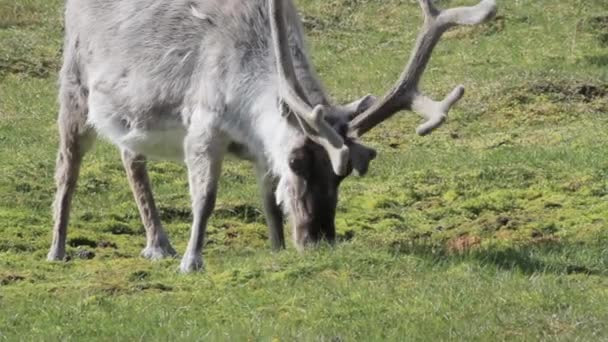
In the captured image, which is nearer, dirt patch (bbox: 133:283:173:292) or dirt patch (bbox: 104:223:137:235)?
dirt patch (bbox: 133:283:173:292)

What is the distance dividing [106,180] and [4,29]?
516 inches

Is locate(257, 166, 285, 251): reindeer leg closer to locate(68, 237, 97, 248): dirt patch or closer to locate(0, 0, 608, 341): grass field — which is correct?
locate(0, 0, 608, 341): grass field

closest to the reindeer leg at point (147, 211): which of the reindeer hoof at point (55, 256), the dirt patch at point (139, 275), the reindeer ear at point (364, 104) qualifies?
the reindeer hoof at point (55, 256)

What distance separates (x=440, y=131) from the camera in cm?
2058

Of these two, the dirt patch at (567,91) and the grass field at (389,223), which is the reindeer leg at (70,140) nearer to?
the grass field at (389,223)

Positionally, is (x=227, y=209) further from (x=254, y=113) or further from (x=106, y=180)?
(x=254, y=113)

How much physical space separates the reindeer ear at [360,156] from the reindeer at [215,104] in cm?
1

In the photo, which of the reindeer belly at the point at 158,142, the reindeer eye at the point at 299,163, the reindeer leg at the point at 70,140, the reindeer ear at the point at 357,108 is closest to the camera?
the reindeer eye at the point at 299,163

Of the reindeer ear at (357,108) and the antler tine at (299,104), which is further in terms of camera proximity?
the reindeer ear at (357,108)

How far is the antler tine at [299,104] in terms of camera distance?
410 inches

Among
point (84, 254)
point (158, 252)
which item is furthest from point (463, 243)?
point (84, 254)

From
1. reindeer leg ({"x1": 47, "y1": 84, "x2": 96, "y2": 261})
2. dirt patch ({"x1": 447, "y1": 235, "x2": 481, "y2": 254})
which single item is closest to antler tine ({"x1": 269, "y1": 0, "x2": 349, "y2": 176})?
dirt patch ({"x1": 447, "y1": 235, "x2": 481, "y2": 254})

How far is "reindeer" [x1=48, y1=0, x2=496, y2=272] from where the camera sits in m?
11.0

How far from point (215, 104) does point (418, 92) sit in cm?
177
